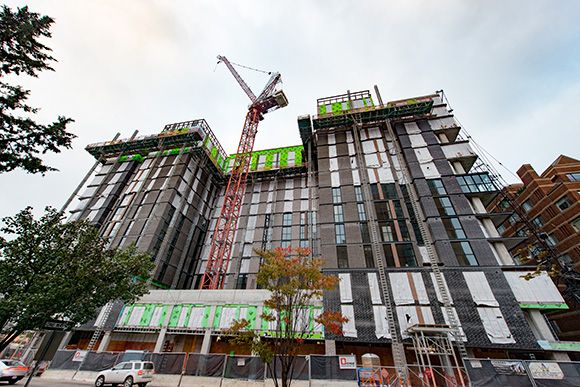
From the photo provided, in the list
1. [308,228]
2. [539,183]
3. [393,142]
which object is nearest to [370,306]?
[308,228]

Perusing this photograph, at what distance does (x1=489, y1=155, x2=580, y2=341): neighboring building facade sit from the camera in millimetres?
36875

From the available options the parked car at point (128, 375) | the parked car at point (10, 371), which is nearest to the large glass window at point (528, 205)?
the parked car at point (128, 375)

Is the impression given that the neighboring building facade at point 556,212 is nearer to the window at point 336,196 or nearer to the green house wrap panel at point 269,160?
the window at point 336,196

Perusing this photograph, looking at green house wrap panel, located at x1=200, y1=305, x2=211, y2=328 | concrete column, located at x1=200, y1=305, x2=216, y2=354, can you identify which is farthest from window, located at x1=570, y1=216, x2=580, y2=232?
green house wrap panel, located at x1=200, y1=305, x2=211, y2=328

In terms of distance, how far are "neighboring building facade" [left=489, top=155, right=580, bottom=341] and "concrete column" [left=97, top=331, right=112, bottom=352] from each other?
52913mm

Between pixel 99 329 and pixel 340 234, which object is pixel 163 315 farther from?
pixel 340 234

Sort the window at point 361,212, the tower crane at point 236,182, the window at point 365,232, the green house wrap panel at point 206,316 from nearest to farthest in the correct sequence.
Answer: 1. the green house wrap panel at point 206,316
2. the window at point 365,232
3. the window at point 361,212
4. the tower crane at point 236,182

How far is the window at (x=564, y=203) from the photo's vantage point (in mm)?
41031

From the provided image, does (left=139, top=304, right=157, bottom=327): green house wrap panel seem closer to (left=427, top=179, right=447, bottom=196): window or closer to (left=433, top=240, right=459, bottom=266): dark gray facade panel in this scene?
(left=433, top=240, right=459, bottom=266): dark gray facade panel

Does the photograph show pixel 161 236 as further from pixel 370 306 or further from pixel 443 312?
pixel 443 312

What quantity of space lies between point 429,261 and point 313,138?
29.9 metres

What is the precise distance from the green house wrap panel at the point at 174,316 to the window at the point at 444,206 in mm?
36108

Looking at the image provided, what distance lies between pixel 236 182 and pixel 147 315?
27975 mm

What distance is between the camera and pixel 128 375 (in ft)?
56.8
